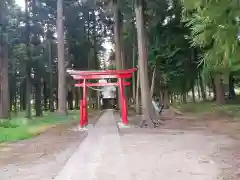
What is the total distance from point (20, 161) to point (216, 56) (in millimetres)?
5311

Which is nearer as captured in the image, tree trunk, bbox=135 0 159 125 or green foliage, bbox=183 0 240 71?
green foliage, bbox=183 0 240 71

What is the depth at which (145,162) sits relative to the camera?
739 cm

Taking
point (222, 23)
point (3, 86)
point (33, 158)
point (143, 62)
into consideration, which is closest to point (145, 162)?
point (33, 158)

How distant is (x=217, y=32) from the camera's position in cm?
512

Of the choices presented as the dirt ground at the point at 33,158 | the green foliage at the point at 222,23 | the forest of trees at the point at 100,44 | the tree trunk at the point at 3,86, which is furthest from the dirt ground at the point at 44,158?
the tree trunk at the point at 3,86

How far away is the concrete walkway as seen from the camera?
6.14 meters

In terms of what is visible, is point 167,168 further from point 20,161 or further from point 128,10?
point 128,10

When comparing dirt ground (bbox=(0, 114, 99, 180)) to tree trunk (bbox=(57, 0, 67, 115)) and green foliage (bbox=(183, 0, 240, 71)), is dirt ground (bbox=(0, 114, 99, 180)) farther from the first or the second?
tree trunk (bbox=(57, 0, 67, 115))

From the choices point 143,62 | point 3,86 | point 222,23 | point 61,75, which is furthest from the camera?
point 61,75

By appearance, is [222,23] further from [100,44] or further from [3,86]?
[100,44]

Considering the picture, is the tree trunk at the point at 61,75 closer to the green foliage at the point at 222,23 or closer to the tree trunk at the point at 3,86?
the tree trunk at the point at 3,86

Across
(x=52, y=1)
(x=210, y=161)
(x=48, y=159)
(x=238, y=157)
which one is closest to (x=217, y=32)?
(x=210, y=161)

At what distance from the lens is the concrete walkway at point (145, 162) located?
6137 mm

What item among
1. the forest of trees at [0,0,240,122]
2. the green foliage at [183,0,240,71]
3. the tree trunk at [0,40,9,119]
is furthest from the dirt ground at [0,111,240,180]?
the tree trunk at [0,40,9,119]
